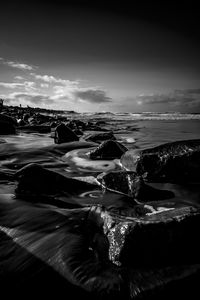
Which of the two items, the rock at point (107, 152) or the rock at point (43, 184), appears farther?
the rock at point (107, 152)

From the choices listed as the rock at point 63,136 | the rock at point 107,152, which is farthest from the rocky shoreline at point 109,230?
the rock at point 63,136

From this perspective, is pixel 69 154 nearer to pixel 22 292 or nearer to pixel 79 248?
pixel 79 248

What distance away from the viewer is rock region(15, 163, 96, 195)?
2.84m

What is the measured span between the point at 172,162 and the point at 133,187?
3.10 feet

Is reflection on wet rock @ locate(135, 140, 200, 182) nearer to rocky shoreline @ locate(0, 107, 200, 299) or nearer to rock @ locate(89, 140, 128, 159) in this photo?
rocky shoreline @ locate(0, 107, 200, 299)

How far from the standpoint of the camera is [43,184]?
2.92m

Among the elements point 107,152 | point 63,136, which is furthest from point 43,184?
point 63,136

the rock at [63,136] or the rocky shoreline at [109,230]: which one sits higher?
the rock at [63,136]

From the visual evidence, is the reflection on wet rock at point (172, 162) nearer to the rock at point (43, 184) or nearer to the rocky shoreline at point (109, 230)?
the rocky shoreline at point (109, 230)

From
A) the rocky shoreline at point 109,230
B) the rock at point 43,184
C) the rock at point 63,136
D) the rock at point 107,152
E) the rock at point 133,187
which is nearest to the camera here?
the rocky shoreline at point 109,230

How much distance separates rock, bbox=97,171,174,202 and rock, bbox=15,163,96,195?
0.92ft

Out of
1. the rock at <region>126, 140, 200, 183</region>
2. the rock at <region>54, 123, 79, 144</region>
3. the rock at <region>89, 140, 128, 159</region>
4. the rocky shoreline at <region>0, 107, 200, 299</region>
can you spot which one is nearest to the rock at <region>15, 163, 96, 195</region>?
the rocky shoreline at <region>0, 107, 200, 299</region>

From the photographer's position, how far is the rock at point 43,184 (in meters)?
2.84

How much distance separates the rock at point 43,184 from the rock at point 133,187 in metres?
0.28
